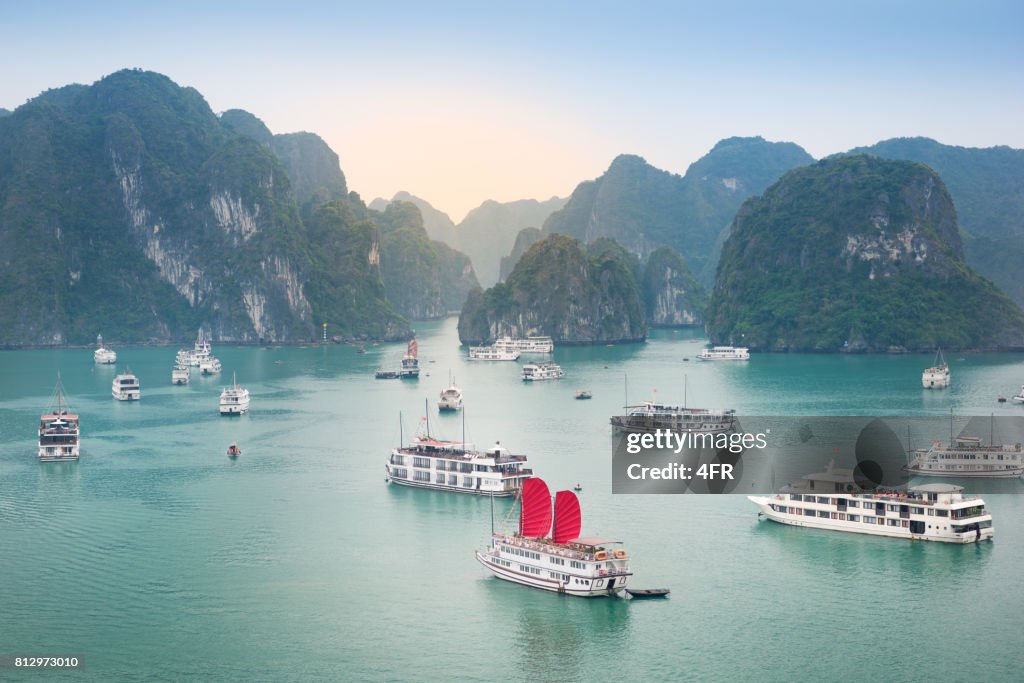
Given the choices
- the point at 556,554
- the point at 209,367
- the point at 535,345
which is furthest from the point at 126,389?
the point at 535,345

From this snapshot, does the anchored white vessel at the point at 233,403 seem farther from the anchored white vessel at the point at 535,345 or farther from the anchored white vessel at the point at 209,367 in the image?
the anchored white vessel at the point at 535,345

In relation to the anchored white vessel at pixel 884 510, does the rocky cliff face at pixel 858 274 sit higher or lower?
higher

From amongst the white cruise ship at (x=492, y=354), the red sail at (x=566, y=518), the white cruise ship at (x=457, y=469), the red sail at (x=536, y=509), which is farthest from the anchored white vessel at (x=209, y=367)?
the red sail at (x=566, y=518)

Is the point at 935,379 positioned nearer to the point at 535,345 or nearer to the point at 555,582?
the point at 555,582

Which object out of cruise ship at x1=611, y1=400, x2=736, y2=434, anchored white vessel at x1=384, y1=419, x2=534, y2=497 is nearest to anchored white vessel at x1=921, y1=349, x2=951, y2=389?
cruise ship at x1=611, y1=400, x2=736, y2=434

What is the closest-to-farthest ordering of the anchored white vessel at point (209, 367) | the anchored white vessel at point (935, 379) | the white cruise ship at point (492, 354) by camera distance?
the anchored white vessel at point (935, 379) < the anchored white vessel at point (209, 367) < the white cruise ship at point (492, 354)
